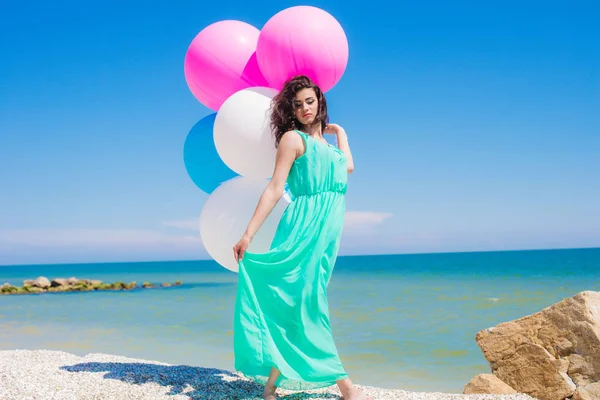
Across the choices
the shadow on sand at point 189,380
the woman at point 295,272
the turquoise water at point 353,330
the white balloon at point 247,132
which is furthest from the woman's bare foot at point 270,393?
the turquoise water at point 353,330

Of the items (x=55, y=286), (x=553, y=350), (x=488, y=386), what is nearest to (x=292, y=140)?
(x=488, y=386)

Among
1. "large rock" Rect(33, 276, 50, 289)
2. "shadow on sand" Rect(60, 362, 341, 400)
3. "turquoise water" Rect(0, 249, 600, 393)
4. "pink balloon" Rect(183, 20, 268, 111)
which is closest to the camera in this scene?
"shadow on sand" Rect(60, 362, 341, 400)

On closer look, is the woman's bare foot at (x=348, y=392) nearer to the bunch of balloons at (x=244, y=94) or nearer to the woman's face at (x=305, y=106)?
the bunch of balloons at (x=244, y=94)

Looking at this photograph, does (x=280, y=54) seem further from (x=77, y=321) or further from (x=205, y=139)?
(x=77, y=321)

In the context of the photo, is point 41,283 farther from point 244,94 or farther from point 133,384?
point 244,94

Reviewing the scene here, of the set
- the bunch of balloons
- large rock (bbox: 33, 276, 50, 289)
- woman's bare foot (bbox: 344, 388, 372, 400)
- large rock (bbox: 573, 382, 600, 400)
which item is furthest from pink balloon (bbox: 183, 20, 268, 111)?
large rock (bbox: 33, 276, 50, 289)

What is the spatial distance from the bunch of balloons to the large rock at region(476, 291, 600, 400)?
7.42ft

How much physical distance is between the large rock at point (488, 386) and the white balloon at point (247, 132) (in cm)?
237

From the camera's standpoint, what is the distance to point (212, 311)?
15.2 metres

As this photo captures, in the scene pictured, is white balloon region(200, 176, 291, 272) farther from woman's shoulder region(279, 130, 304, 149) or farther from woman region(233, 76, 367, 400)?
woman's shoulder region(279, 130, 304, 149)

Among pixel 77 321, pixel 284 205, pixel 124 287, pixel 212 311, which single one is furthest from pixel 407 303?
pixel 124 287

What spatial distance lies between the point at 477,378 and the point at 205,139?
9.32ft

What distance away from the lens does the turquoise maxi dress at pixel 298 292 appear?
3475 millimetres

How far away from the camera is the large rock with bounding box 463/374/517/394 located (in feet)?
14.5
